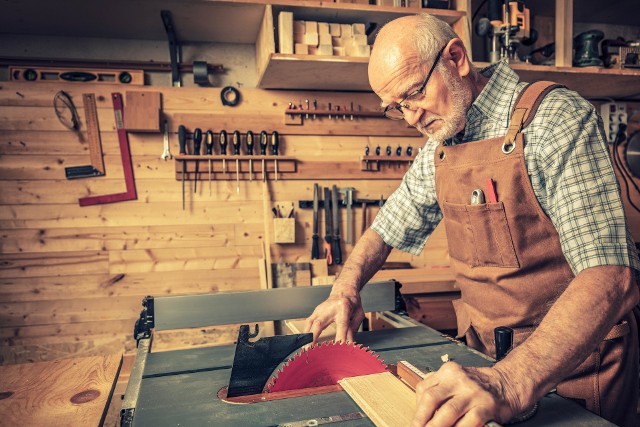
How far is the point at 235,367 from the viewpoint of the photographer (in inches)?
38.1

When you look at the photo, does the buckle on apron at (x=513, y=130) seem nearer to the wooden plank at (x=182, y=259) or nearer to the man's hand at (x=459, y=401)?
the man's hand at (x=459, y=401)

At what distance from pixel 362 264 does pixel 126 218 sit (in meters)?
1.84

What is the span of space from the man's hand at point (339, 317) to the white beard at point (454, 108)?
1.84ft

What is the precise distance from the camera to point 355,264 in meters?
1.61

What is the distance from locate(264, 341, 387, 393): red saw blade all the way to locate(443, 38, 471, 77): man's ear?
0.81 meters

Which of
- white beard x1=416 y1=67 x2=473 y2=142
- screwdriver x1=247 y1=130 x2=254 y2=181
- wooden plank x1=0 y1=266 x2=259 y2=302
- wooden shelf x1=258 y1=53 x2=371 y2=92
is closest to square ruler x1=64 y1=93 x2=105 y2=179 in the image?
wooden plank x1=0 y1=266 x2=259 y2=302

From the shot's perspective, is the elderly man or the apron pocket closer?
the elderly man

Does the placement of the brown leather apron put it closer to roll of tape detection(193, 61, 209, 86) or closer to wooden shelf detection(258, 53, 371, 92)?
wooden shelf detection(258, 53, 371, 92)

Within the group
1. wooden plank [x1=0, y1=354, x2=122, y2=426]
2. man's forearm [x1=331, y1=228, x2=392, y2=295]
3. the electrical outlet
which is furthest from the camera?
the electrical outlet

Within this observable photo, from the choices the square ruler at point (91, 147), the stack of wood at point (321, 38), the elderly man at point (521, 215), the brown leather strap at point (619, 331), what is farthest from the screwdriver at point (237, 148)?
the brown leather strap at point (619, 331)

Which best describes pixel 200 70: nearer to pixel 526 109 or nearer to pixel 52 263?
pixel 52 263

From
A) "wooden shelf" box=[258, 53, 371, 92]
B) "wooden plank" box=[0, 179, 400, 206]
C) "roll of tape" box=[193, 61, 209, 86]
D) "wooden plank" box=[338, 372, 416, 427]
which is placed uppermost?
"roll of tape" box=[193, 61, 209, 86]

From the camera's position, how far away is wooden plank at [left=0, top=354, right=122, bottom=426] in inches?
45.9

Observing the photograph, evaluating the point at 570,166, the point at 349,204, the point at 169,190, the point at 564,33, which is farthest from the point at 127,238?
the point at 564,33
